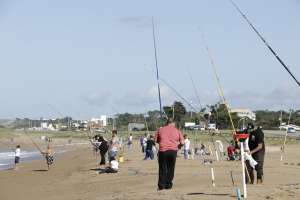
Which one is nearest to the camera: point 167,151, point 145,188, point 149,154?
point 167,151

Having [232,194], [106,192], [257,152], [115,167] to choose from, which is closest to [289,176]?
[257,152]

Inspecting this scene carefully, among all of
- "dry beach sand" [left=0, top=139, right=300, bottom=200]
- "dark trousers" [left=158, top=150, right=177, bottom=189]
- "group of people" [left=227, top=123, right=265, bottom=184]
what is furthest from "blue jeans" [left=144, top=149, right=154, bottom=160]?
"group of people" [left=227, top=123, right=265, bottom=184]

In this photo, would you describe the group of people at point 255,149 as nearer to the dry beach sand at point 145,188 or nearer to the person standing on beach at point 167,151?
the dry beach sand at point 145,188

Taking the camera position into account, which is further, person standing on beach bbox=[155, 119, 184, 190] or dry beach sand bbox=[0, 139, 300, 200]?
person standing on beach bbox=[155, 119, 184, 190]

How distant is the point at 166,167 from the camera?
12844 mm

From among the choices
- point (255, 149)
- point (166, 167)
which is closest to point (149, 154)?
point (166, 167)

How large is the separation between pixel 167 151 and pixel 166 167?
1.00 feet

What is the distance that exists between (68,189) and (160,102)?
3.95 meters

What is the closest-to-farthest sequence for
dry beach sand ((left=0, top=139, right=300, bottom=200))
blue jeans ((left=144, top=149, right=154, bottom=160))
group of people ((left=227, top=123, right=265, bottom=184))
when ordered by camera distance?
dry beach sand ((left=0, top=139, right=300, bottom=200))
group of people ((left=227, top=123, right=265, bottom=184))
blue jeans ((left=144, top=149, right=154, bottom=160))

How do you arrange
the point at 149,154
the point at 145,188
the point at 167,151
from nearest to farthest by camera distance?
the point at 167,151 → the point at 145,188 → the point at 149,154

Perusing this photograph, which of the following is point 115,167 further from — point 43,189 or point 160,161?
point 160,161

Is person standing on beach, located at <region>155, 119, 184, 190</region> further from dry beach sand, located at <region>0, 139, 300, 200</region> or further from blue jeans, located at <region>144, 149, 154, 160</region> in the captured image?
blue jeans, located at <region>144, 149, 154, 160</region>

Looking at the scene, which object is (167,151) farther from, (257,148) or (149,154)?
(149,154)

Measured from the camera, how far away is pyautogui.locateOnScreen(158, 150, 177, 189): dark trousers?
1280 centimetres
